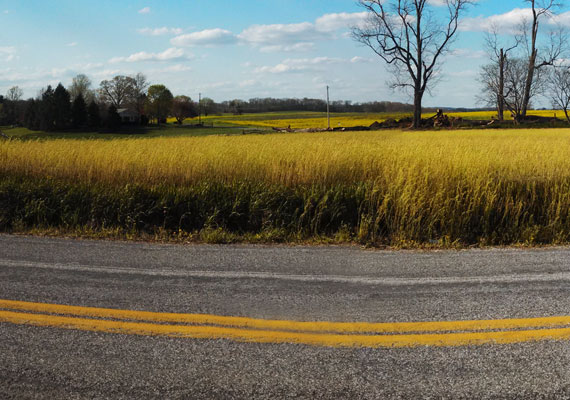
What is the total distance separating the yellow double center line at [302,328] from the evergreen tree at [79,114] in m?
59.9

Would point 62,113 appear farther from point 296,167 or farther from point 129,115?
point 296,167

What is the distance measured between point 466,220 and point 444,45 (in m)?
38.8

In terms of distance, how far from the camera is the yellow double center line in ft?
11.1

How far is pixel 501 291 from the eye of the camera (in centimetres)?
432

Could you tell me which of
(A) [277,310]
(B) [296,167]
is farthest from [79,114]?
(A) [277,310]

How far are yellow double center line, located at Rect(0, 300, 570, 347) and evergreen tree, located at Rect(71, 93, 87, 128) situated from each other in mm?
59930

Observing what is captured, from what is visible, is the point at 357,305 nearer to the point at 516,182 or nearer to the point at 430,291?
the point at 430,291

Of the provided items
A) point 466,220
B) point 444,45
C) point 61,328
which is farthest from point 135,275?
point 444,45

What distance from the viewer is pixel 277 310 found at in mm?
3926

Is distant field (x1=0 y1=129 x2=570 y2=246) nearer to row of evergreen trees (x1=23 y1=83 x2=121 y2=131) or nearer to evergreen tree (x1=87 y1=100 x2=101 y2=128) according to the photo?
row of evergreen trees (x1=23 y1=83 x2=121 y2=131)

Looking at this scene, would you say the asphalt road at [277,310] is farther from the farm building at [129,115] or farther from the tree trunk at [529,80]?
the farm building at [129,115]

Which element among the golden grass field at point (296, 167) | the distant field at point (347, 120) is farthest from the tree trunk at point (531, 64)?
the golden grass field at point (296, 167)

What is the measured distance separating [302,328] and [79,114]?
202ft

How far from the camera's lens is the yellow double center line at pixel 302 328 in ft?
11.1
